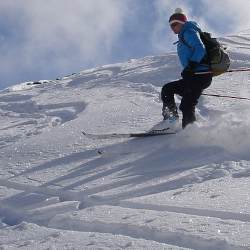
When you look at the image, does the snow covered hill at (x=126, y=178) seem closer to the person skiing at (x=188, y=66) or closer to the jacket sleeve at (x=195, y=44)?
the person skiing at (x=188, y=66)

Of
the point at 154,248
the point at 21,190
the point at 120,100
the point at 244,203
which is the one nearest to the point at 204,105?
the point at 120,100

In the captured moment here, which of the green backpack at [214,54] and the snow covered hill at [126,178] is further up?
the green backpack at [214,54]

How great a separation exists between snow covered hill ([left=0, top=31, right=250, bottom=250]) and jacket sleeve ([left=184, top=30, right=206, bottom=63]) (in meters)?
0.97

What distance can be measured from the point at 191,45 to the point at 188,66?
358mm

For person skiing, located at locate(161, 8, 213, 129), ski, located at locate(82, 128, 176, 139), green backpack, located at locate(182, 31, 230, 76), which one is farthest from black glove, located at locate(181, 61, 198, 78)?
ski, located at locate(82, 128, 176, 139)

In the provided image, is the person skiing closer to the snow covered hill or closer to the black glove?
the black glove

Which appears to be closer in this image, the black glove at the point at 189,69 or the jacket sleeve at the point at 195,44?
the jacket sleeve at the point at 195,44

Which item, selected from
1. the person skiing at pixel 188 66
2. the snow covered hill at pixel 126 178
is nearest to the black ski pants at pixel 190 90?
the person skiing at pixel 188 66

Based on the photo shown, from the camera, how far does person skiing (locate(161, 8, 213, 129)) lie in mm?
8641

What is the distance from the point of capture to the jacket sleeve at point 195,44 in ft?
28.2

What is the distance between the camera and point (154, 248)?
477 cm

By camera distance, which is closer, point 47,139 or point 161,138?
point 161,138

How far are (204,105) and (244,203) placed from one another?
5.72 meters

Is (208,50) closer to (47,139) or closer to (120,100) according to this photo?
(47,139)
